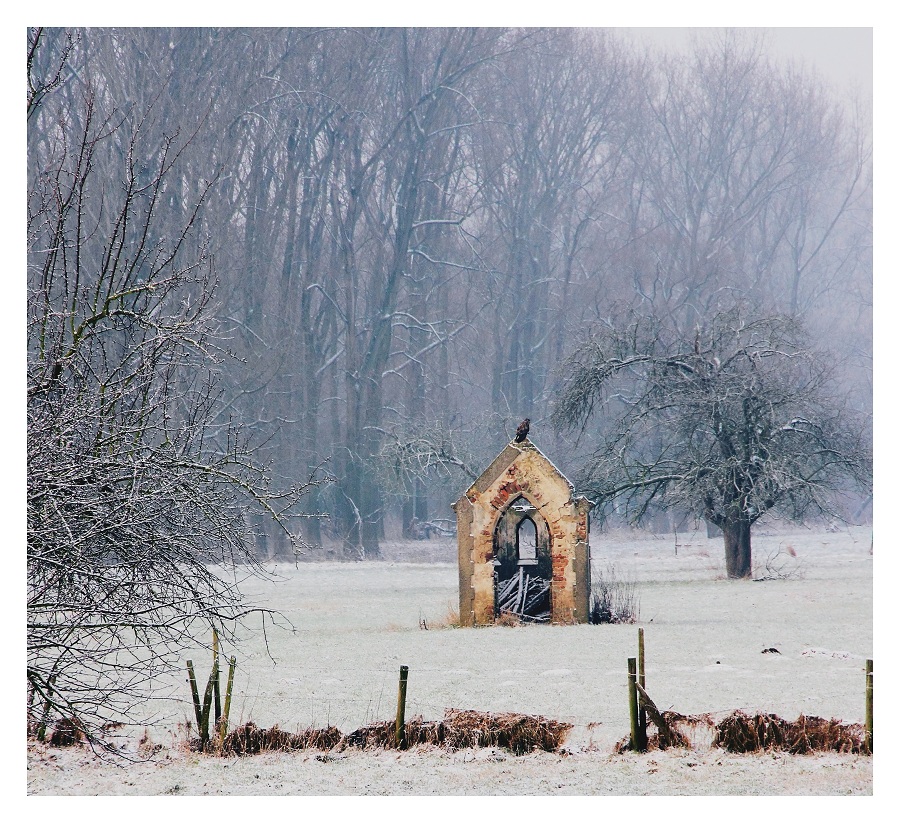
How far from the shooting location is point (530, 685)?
12.6 m

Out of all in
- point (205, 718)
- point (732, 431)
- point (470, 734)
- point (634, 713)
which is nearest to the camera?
point (634, 713)

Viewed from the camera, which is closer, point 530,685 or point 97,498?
point 97,498

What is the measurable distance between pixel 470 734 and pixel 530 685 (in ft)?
9.73

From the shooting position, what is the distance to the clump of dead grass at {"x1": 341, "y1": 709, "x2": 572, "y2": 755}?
9625mm

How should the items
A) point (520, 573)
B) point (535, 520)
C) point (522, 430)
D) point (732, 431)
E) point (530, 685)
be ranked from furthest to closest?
point (732, 431) < point (520, 573) < point (535, 520) < point (522, 430) < point (530, 685)

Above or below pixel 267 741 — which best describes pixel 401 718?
above

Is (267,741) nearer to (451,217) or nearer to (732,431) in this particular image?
(732,431)

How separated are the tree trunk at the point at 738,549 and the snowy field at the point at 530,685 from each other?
445 mm

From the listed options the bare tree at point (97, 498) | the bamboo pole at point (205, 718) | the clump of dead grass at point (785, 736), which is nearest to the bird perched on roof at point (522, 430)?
the clump of dead grass at point (785, 736)

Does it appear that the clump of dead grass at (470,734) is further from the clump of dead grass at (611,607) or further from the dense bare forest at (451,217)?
the dense bare forest at (451,217)

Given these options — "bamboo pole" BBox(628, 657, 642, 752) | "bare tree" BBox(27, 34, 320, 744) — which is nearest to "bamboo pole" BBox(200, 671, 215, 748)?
"bare tree" BBox(27, 34, 320, 744)

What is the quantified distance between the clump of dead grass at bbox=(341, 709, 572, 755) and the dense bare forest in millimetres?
19122

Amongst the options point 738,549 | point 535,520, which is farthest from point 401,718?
point 738,549

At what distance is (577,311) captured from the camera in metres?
40.2
